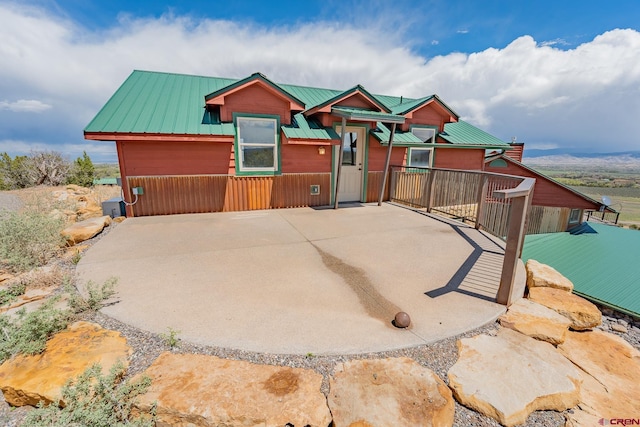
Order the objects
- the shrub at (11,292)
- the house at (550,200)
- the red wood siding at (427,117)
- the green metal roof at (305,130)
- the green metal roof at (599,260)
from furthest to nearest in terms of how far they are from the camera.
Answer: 1. the house at (550,200)
2. the red wood siding at (427,117)
3. the green metal roof at (305,130)
4. the green metal roof at (599,260)
5. the shrub at (11,292)

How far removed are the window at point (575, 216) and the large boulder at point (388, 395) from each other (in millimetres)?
15710

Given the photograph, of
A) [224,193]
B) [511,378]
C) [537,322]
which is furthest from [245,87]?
[511,378]

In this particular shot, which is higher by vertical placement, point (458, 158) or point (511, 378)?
point (458, 158)

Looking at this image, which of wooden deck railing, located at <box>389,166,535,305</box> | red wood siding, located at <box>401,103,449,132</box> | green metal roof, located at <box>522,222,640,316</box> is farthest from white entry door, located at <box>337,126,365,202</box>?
green metal roof, located at <box>522,222,640,316</box>

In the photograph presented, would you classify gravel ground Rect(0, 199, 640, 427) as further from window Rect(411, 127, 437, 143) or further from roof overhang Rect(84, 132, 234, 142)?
window Rect(411, 127, 437, 143)

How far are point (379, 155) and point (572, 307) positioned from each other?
6653mm

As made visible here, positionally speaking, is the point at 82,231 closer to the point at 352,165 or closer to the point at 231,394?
the point at 231,394

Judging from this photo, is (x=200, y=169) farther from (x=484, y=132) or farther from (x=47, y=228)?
(x=484, y=132)

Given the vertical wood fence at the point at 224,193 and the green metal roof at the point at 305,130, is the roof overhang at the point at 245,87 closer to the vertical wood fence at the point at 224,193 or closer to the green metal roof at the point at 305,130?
the green metal roof at the point at 305,130

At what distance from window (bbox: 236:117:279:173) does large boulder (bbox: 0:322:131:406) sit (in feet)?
18.2

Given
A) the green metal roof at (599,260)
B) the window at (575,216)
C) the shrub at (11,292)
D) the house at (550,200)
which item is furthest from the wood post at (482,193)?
the window at (575,216)

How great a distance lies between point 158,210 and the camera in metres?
7.11

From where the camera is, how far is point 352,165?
9031 mm

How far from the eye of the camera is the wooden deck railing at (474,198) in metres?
3.16
